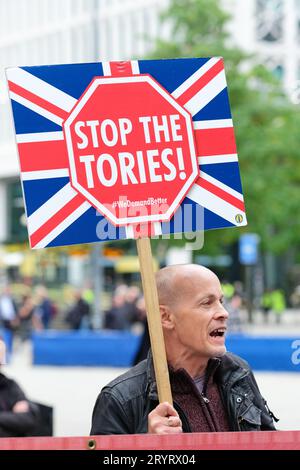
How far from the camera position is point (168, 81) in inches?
141

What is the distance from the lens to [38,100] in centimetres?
346

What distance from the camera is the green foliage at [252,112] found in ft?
110

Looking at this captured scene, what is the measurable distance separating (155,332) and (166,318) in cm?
23

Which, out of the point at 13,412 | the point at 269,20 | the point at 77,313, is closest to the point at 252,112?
the point at 77,313

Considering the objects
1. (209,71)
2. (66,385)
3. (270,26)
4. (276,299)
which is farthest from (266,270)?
(209,71)

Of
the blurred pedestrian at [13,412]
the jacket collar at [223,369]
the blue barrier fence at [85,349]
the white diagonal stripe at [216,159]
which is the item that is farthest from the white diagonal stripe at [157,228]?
the blue barrier fence at [85,349]

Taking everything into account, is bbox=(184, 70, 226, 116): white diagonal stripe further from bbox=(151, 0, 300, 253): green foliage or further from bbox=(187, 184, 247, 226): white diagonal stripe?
bbox=(151, 0, 300, 253): green foliage

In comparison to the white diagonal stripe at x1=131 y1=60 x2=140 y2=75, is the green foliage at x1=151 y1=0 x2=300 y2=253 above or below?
above

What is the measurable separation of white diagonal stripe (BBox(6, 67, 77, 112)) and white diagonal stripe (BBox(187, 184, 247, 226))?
0.42 meters

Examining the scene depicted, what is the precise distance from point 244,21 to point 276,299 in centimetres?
1568

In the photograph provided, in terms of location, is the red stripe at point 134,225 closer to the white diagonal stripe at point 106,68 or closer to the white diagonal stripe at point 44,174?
the white diagonal stripe at point 106,68

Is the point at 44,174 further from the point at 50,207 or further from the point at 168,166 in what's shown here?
the point at 168,166

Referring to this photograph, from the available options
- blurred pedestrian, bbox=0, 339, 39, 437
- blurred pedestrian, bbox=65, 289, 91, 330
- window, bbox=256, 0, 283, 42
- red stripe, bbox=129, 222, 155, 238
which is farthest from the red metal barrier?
window, bbox=256, 0, 283, 42

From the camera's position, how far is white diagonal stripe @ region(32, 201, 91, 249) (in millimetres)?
3449
